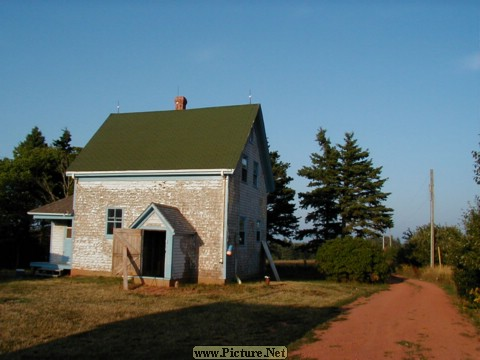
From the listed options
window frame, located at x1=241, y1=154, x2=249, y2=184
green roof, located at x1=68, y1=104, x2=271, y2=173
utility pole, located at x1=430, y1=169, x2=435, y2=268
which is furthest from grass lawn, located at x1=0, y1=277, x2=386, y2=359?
utility pole, located at x1=430, y1=169, x2=435, y2=268

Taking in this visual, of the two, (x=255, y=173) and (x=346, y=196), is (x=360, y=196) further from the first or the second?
(x=255, y=173)

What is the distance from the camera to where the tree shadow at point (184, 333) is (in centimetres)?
859

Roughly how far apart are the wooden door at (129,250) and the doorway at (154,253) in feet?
9.05

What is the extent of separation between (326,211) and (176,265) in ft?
62.9

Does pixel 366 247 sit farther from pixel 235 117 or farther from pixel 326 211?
pixel 326 211

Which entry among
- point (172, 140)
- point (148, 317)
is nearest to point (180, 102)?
point (172, 140)

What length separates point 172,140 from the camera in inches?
928

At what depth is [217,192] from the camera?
20.7m

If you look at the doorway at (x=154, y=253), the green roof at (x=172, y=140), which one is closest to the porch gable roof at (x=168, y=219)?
the green roof at (x=172, y=140)

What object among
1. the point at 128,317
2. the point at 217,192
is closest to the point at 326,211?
the point at 217,192

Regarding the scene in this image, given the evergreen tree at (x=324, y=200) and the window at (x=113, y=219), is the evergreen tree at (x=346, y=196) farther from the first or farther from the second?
the window at (x=113, y=219)

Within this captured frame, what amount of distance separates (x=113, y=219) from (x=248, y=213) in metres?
6.45

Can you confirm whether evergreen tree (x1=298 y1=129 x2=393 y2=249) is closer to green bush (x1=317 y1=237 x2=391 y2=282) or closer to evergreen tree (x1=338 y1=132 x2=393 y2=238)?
evergreen tree (x1=338 y1=132 x2=393 y2=238)

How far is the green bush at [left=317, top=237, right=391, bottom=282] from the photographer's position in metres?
23.4
